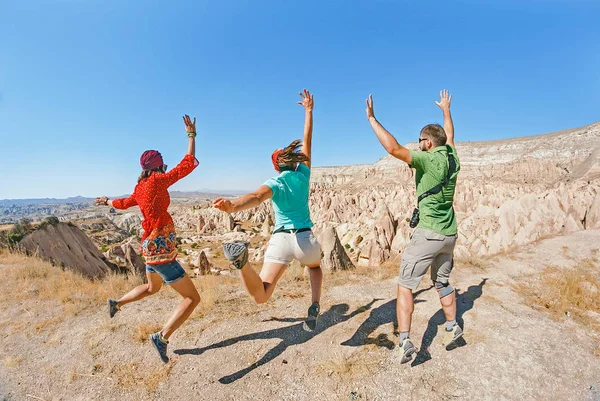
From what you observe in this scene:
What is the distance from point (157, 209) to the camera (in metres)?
3.37

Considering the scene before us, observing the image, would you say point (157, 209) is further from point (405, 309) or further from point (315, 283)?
point (405, 309)

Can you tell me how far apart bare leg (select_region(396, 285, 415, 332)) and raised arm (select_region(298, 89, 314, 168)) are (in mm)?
1855

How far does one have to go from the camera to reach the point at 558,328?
13.5 feet

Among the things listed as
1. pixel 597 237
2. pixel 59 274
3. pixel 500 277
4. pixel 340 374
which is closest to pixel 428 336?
pixel 340 374

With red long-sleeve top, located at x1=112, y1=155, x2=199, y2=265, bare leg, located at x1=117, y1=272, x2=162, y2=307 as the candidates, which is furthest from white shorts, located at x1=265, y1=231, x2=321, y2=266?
bare leg, located at x1=117, y1=272, x2=162, y2=307

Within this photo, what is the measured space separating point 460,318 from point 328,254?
14.6 feet

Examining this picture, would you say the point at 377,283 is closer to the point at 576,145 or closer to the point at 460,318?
the point at 460,318

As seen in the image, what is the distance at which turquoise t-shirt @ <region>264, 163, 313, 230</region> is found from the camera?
3.18m

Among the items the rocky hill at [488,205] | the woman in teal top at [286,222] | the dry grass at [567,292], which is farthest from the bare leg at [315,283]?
the rocky hill at [488,205]

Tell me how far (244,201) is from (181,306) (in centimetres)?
179

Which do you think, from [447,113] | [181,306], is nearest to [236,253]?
[181,306]

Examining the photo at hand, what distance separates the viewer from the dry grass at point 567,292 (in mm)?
4659

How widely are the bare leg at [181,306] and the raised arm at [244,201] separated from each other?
1.40 metres

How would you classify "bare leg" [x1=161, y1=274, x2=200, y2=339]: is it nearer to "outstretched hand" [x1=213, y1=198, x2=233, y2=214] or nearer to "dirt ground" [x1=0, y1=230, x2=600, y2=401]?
"dirt ground" [x1=0, y1=230, x2=600, y2=401]
